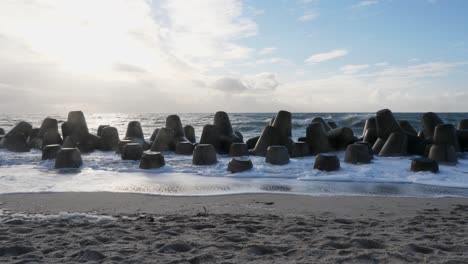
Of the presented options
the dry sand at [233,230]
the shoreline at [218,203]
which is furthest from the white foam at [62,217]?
the shoreline at [218,203]

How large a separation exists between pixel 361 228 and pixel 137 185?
372 cm

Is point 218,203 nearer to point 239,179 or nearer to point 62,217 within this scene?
point 62,217

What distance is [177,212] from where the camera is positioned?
14.8ft

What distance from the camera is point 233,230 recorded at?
3643 mm

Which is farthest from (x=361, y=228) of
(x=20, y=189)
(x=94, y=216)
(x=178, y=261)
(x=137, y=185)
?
(x=20, y=189)

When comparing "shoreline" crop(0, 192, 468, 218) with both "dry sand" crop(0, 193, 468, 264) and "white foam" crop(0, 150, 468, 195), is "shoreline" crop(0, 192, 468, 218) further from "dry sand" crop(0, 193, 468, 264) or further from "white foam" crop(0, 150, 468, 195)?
"white foam" crop(0, 150, 468, 195)

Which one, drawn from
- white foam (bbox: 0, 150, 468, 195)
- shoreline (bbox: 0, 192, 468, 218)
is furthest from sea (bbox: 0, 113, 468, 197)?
shoreline (bbox: 0, 192, 468, 218)

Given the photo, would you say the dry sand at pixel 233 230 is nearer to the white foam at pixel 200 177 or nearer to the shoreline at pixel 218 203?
the shoreline at pixel 218 203

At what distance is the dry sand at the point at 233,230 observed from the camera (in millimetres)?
2965

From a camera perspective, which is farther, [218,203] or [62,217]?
[218,203]

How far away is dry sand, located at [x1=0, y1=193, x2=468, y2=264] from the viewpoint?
2965 mm

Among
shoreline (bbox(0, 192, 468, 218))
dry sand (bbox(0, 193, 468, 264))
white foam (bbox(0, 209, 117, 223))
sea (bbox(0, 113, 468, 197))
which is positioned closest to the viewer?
dry sand (bbox(0, 193, 468, 264))

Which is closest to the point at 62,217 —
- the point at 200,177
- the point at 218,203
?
the point at 218,203

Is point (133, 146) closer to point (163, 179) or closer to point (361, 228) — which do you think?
point (163, 179)
